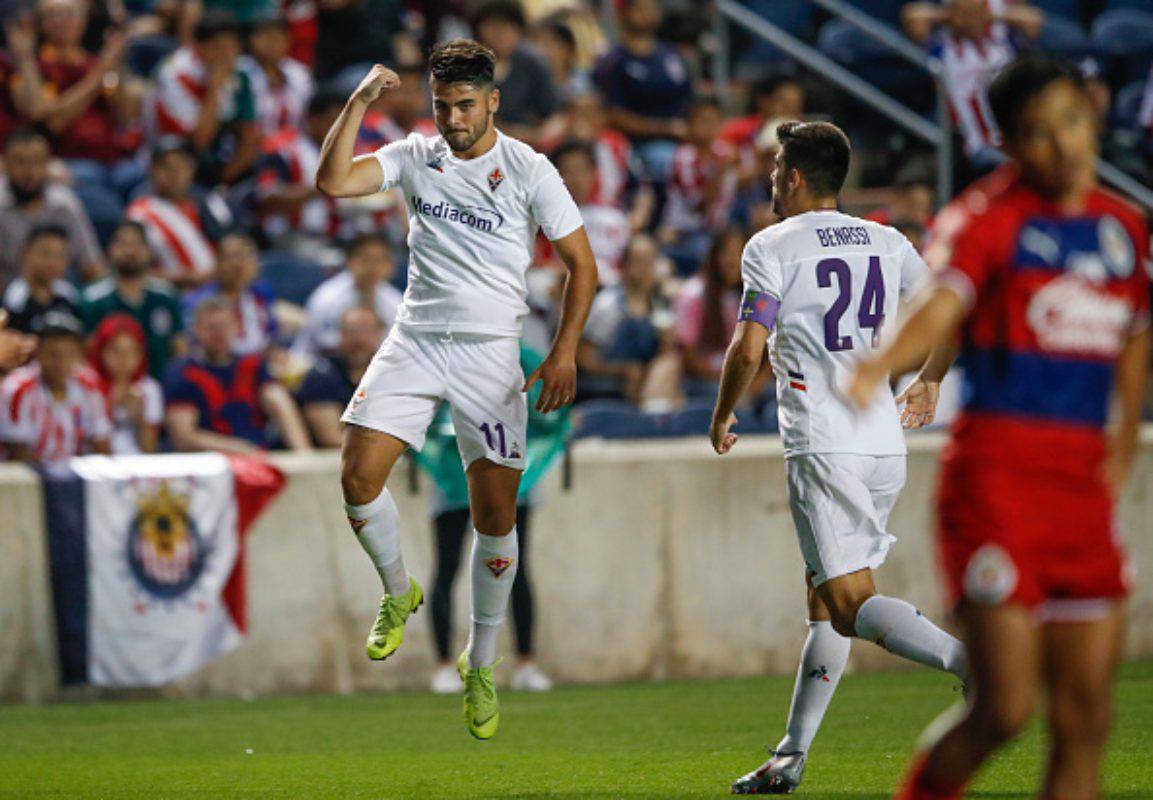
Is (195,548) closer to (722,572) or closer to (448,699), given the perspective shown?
(448,699)

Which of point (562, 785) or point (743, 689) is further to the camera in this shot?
point (743, 689)

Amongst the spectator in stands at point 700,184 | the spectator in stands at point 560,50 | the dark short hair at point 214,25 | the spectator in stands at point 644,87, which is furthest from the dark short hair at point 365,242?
the spectator in stands at point 560,50

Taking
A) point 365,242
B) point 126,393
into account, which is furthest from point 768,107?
point 126,393

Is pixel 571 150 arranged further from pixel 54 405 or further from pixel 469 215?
pixel 469 215

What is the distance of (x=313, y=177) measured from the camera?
14.2m

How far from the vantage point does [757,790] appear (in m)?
6.96

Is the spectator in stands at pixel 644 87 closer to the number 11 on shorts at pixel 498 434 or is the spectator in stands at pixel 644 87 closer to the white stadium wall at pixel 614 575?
the white stadium wall at pixel 614 575

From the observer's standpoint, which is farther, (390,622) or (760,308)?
(390,622)

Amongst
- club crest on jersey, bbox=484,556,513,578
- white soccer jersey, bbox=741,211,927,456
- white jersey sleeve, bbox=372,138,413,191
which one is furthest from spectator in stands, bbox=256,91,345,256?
white soccer jersey, bbox=741,211,927,456

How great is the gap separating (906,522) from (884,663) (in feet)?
3.07

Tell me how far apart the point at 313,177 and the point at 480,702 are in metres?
7.19

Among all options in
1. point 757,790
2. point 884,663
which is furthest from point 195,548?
point 757,790

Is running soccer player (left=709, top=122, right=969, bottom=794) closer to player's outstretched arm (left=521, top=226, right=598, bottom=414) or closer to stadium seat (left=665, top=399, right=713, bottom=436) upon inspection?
player's outstretched arm (left=521, top=226, right=598, bottom=414)

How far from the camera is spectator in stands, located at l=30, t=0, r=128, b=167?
14281 millimetres
